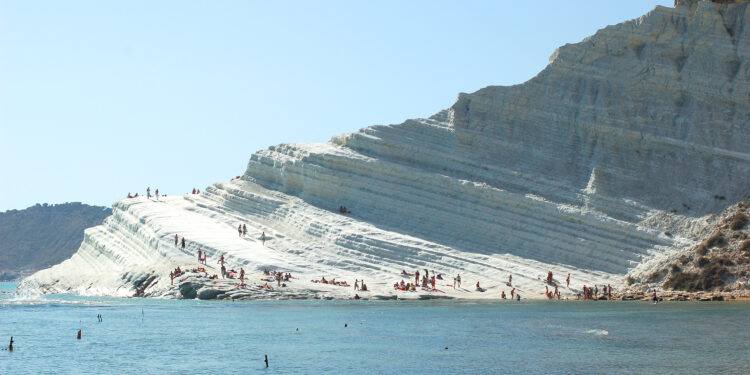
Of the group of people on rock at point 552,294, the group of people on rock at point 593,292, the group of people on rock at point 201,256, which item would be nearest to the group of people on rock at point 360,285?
the group of people on rock at point 201,256

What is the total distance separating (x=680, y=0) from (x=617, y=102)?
8.76m

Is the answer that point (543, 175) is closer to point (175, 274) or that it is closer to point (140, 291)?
point (175, 274)

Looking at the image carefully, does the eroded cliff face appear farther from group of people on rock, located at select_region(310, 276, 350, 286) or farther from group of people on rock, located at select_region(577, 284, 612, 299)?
group of people on rock, located at select_region(310, 276, 350, 286)

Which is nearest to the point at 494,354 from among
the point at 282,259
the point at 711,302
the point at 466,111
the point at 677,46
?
the point at 711,302

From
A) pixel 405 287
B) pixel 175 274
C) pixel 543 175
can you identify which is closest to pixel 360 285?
pixel 405 287

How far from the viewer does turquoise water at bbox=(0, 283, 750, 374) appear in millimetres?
24719

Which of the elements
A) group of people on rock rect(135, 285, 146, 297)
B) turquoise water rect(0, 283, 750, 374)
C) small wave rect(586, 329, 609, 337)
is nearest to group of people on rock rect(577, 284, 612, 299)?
turquoise water rect(0, 283, 750, 374)

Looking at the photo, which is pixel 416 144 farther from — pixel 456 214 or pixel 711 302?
pixel 711 302

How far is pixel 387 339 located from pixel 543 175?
86.6 feet

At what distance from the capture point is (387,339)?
2988 cm

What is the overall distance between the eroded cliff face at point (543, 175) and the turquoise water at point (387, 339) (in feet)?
25.3

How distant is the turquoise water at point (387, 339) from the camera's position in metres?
24.7

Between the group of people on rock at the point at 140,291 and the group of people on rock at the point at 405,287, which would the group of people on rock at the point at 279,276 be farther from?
the group of people on rock at the point at 140,291

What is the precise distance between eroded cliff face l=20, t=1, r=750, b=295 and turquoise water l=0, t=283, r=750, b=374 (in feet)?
25.3
